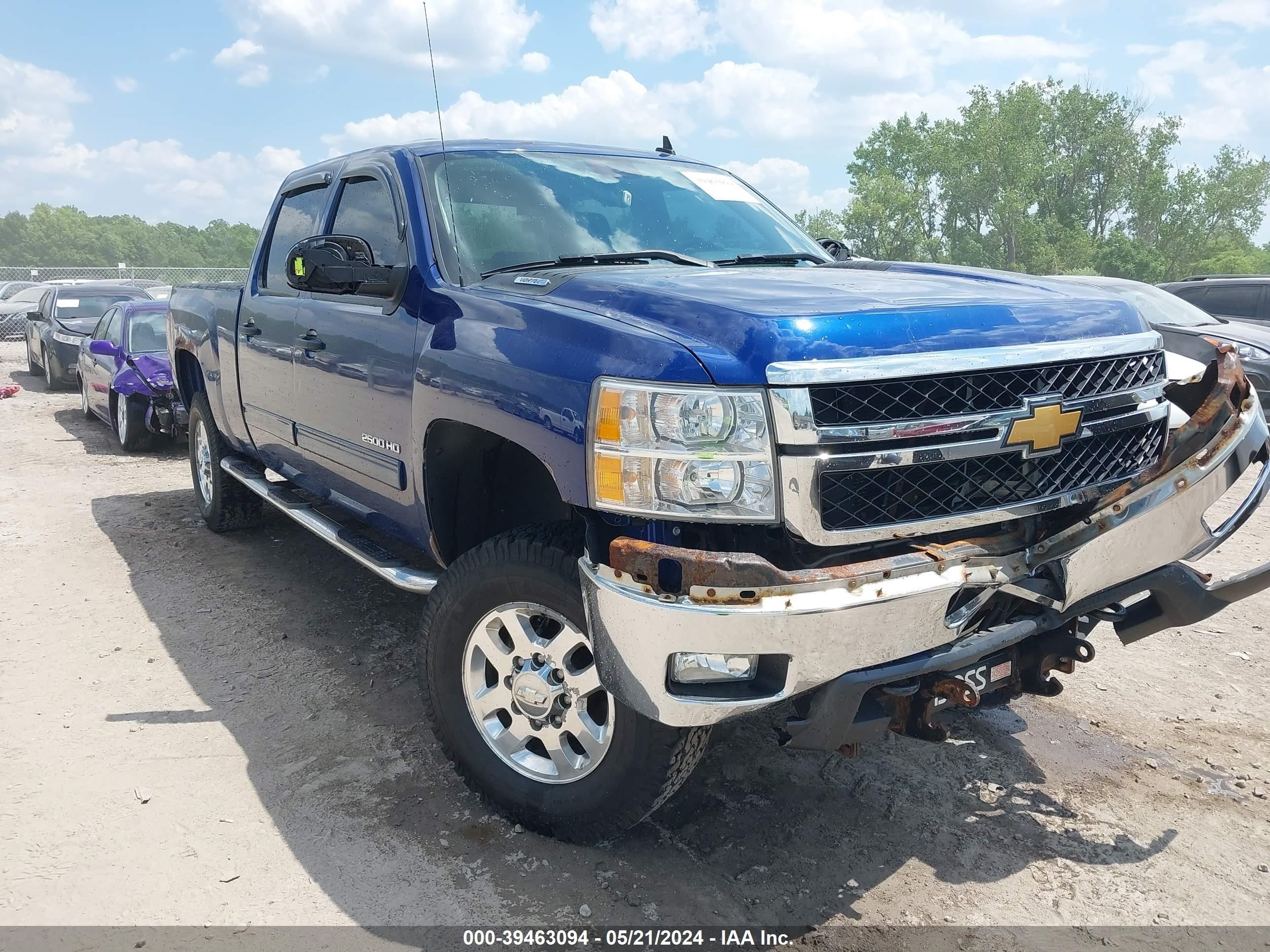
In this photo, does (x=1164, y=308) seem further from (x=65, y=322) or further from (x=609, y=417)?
(x=65, y=322)

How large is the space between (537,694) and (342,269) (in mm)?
1678

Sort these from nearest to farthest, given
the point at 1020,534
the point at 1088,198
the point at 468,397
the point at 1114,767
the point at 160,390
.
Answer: the point at 1020,534, the point at 468,397, the point at 1114,767, the point at 160,390, the point at 1088,198

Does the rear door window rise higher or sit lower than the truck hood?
lower

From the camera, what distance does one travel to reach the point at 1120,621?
9.84ft

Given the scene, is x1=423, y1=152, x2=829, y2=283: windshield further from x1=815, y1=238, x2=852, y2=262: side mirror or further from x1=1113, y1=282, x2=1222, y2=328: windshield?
x1=1113, y1=282, x2=1222, y2=328: windshield

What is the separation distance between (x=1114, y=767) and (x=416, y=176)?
336cm

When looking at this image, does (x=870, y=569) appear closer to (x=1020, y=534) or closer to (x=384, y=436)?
(x=1020, y=534)

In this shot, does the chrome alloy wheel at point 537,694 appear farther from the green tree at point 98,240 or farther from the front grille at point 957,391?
the green tree at point 98,240

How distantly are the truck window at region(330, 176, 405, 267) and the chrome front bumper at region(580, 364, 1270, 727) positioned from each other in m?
1.87

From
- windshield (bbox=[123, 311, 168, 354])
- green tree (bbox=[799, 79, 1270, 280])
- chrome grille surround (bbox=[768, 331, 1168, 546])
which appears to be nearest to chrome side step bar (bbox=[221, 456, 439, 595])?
chrome grille surround (bbox=[768, 331, 1168, 546])

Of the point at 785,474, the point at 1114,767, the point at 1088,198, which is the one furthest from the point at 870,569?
the point at 1088,198

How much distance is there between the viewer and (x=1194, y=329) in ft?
34.1

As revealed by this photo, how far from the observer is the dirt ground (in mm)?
2672

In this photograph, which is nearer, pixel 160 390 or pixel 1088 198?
pixel 160 390
